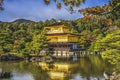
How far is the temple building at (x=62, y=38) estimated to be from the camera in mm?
48312

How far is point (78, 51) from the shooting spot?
5016 centimetres

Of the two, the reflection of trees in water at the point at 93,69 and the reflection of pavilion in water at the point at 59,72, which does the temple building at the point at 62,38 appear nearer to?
the reflection of trees in water at the point at 93,69

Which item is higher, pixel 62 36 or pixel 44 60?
pixel 62 36

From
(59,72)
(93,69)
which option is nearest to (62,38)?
(93,69)

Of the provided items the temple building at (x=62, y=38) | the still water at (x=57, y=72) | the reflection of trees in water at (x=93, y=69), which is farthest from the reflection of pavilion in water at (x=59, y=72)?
the temple building at (x=62, y=38)

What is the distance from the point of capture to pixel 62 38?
5003 cm

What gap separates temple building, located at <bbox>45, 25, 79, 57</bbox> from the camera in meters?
48.3

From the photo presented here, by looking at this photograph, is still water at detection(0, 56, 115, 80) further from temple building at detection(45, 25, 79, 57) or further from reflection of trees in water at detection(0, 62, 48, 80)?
temple building at detection(45, 25, 79, 57)

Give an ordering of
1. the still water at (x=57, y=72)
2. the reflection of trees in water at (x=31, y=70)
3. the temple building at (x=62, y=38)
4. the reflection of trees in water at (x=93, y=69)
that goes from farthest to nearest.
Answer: the temple building at (x=62, y=38)
the reflection of trees in water at (x=93, y=69)
the reflection of trees in water at (x=31, y=70)
the still water at (x=57, y=72)

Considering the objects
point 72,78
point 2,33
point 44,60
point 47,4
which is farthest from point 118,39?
point 2,33

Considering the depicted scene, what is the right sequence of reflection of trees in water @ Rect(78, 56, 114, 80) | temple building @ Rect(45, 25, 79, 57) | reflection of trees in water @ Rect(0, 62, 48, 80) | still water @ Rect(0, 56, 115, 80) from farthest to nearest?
temple building @ Rect(45, 25, 79, 57) < reflection of trees in water @ Rect(78, 56, 114, 80) < reflection of trees in water @ Rect(0, 62, 48, 80) < still water @ Rect(0, 56, 115, 80)

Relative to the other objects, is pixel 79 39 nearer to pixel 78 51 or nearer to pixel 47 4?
pixel 78 51

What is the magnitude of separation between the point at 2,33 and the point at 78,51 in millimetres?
14296

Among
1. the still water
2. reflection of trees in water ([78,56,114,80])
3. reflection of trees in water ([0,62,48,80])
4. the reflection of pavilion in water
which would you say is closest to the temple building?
reflection of trees in water ([78,56,114,80])
